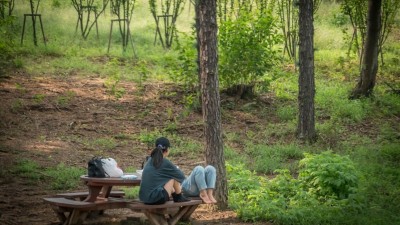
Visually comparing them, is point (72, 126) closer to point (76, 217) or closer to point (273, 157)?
point (273, 157)

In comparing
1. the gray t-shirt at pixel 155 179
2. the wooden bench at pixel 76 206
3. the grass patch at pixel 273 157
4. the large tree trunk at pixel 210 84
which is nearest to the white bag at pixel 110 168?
the wooden bench at pixel 76 206

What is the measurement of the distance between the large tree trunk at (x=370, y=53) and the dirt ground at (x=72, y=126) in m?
3.74

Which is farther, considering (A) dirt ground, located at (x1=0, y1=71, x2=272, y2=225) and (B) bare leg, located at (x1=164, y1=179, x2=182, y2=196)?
(A) dirt ground, located at (x1=0, y1=71, x2=272, y2=225)

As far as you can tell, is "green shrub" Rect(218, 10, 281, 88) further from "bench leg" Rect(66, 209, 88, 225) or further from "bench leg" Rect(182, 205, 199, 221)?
"bench leg" Rect(66, 209, 88, 225)

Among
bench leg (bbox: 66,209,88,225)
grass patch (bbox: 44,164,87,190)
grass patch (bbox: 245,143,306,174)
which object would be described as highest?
bench leg (bbox: 66,209,88,225)

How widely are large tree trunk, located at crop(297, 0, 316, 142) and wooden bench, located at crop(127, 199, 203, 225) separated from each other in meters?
6.15

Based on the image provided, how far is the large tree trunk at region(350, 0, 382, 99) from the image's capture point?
56.1 feet

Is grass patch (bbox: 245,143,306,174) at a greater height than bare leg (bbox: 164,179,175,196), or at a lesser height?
lesser

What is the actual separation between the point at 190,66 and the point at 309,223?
848cm

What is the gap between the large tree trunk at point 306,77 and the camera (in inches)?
551

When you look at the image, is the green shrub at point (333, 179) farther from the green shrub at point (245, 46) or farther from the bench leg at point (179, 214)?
the green shrub at point (245, 46)

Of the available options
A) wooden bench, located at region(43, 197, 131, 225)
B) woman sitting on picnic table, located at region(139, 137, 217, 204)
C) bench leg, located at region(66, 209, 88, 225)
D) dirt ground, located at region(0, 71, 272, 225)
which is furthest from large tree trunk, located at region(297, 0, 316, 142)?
bench leg, located at region(66, 209, 88, 225)

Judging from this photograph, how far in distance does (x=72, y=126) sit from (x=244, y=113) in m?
Answer: 4.68

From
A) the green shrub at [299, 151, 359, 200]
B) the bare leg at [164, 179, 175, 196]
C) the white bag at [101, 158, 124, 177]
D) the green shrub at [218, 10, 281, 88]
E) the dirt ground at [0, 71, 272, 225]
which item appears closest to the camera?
the bare leg at [164, 179, 175, 196]
